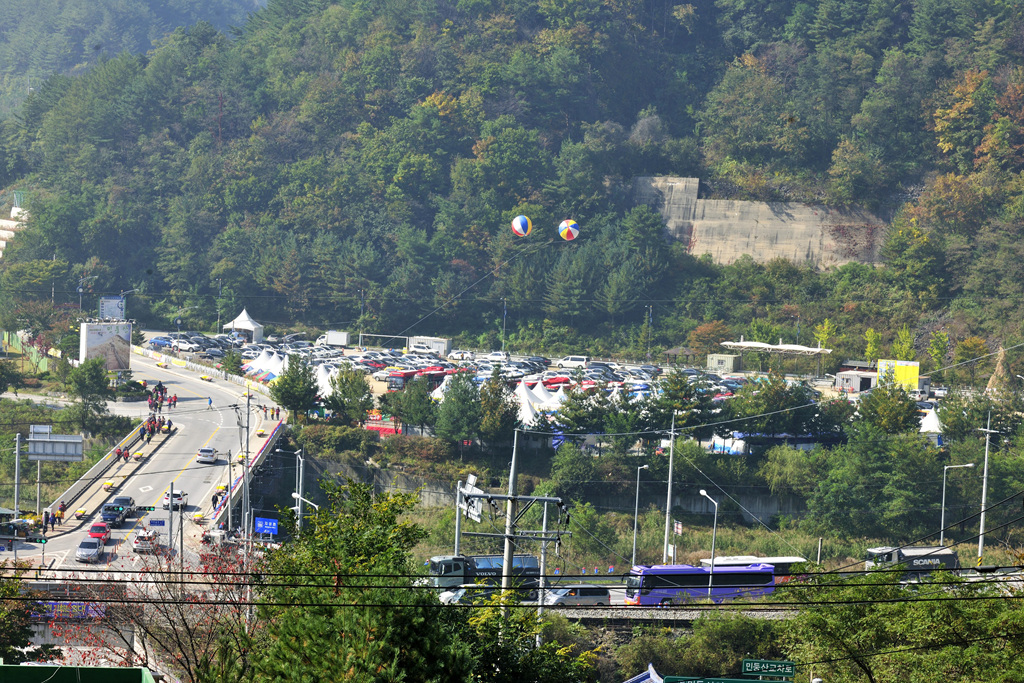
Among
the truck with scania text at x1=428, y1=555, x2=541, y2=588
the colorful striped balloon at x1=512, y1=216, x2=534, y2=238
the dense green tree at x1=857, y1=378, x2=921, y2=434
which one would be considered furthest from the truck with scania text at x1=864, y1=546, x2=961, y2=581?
the colorful striped balloon at x1=512, y1=216, x2=534, y2=238

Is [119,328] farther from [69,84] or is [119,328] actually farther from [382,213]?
[69,84]

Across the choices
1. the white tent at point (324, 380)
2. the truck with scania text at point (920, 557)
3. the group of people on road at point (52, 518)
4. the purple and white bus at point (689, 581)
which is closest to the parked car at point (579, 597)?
the purple and white bus at point (689, 581)

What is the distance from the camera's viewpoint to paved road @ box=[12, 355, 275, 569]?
105 ft

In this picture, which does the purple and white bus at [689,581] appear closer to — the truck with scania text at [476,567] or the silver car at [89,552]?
the truck with scania text at [476,567]

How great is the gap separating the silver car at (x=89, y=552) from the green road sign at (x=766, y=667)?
2029cm

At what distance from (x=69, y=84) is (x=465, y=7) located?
37.0 m

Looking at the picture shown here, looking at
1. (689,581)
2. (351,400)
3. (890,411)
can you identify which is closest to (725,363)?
(890,411)

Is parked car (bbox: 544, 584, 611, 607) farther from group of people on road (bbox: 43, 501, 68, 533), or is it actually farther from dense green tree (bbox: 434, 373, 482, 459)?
group of people on road (bbox: 43, 501, 68, 533)

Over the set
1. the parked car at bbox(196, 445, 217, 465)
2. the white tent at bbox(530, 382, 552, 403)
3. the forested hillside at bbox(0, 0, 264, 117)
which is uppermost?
the forested hillside at bbox(0, 0, 264, 117)

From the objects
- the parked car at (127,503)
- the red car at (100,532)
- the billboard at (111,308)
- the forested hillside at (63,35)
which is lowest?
the red car at (100,532)

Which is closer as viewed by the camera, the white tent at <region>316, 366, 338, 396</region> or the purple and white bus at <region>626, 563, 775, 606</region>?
the purple and white bus at <region>626, 563, 775, 606</region>

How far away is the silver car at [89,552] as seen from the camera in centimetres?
3094

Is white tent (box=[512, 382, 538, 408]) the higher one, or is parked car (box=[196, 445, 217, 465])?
white tent (box=[512, 382, 538, 408])

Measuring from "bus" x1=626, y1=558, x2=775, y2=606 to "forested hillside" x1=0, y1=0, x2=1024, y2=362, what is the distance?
3630 centimetres
